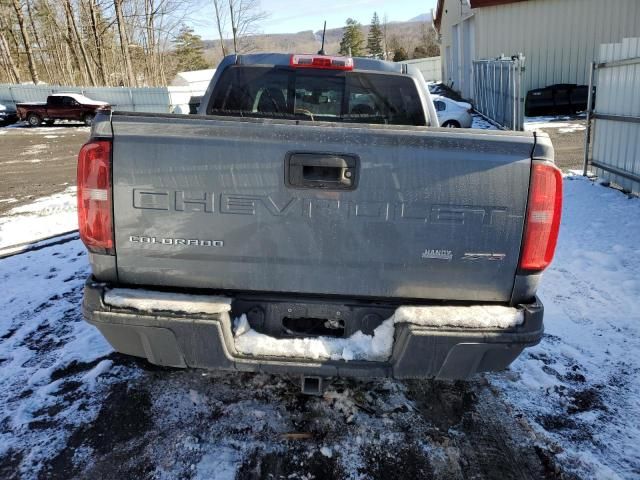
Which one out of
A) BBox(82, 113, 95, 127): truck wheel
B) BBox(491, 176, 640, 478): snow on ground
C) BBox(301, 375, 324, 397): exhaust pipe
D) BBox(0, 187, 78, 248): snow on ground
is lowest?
BBox(491, 176, 640, 478): snow on ground

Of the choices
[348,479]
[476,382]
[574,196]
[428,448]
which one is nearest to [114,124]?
[348,479]

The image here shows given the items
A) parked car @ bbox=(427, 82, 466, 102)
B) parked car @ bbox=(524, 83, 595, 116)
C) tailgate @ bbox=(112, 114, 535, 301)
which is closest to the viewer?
tailgate @ bbox=(112, 114, 535, 301)

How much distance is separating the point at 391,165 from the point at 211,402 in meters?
1.88

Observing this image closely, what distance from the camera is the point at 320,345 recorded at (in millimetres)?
2588

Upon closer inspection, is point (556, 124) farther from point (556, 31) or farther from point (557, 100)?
point (556, 31)

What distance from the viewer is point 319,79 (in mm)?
3650

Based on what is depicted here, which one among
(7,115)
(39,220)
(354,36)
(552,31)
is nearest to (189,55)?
(354,36)

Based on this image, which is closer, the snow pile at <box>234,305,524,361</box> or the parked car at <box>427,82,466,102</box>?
the snow pile at <box>234,305,524,361</box>

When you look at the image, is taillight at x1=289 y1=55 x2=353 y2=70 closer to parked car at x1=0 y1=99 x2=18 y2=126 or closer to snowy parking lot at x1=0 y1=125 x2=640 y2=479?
snowy parking lot at x1=0 y1=125 x2=640 y2=479

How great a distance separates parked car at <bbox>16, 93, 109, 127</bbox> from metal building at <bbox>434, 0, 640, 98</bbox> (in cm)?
1864

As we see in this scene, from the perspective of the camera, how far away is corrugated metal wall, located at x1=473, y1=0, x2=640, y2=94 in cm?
2091

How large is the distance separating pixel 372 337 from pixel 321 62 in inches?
76.6

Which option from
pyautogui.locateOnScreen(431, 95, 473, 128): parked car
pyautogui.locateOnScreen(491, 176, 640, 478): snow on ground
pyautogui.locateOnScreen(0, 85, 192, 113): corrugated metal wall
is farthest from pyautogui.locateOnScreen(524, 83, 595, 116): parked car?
pyautogui.locateOnScreen(0, 85, 192, 113): corrugated metal wall

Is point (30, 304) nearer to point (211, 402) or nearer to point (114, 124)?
point (211, 402)
